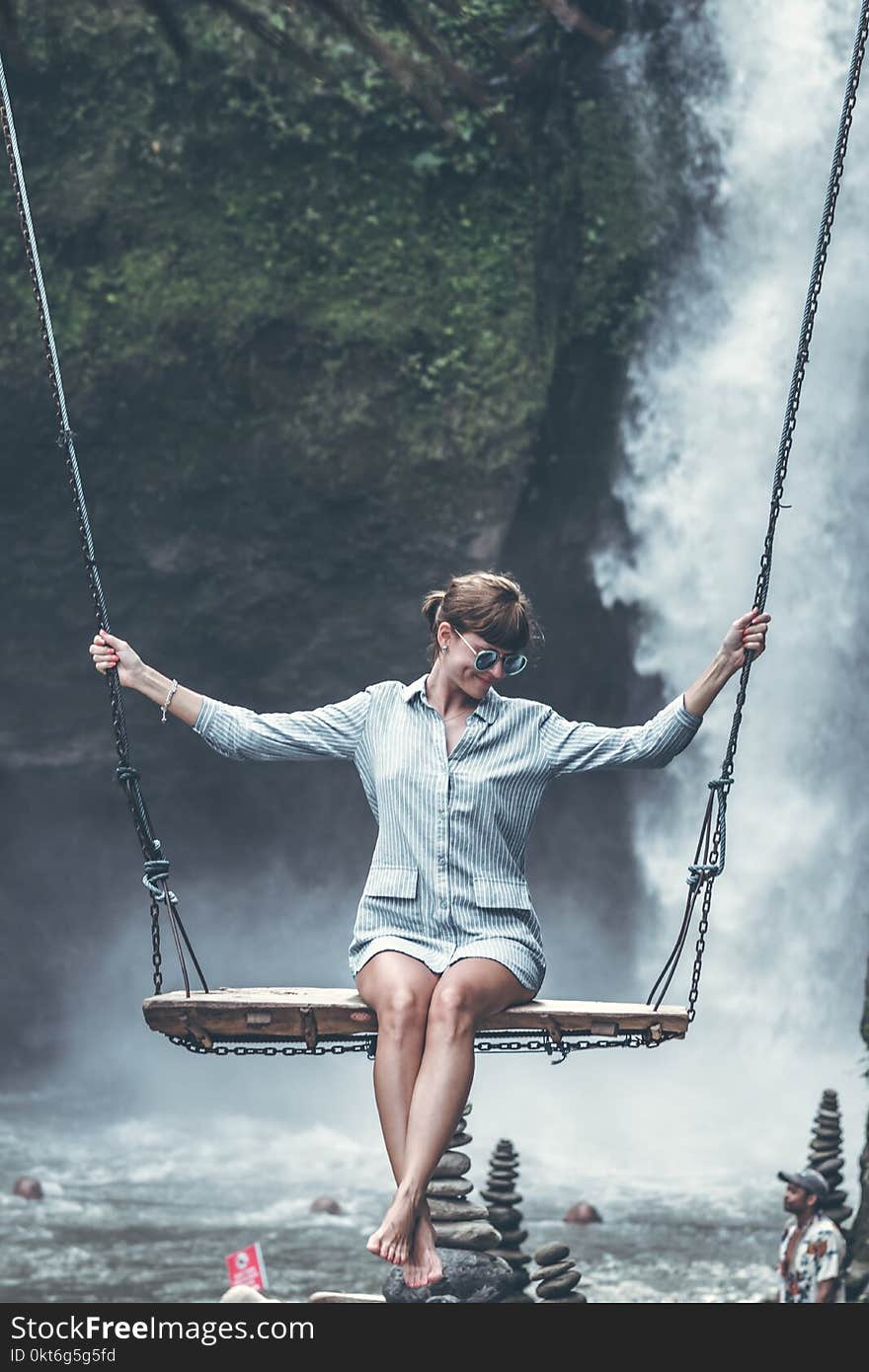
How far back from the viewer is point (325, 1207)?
534 inches

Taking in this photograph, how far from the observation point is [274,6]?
14086mm

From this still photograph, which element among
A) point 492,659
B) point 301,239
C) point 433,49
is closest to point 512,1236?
point 492,659

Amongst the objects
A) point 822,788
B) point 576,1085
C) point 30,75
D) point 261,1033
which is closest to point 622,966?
point 576,1085

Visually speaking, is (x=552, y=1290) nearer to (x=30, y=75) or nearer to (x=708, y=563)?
(x=708, y=563)

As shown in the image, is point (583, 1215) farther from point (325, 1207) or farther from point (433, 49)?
point (433, 49)

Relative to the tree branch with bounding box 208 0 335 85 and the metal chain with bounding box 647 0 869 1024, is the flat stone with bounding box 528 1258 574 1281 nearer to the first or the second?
the metal chain with bounding box 647 0 869 1024

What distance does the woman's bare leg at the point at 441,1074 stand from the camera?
14.6 feet

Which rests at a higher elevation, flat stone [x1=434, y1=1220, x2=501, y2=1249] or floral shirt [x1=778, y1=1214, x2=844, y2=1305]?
flat stone [x1=434, y1=1220, x2=501, y2=1249]

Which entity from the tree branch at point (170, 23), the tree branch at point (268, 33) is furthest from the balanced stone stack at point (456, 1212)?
the tree branch at point (170, 23)

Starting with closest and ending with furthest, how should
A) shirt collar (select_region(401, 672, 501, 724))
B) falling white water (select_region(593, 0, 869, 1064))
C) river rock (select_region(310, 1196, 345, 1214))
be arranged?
shirt collar (select_region(401, 672, 501, 724)) < river rock (select_region(310, 1196, 345, 1214)) < falling white water (select_region(593, 0, 869, 1064))

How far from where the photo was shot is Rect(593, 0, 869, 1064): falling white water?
14.7 metres

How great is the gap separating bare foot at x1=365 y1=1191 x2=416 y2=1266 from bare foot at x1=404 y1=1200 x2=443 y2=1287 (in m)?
0.04

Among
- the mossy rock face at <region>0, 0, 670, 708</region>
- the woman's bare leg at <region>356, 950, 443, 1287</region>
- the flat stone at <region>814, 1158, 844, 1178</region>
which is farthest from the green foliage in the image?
the woman's bare leg at <region>356, 950, 443, 1287</region>
